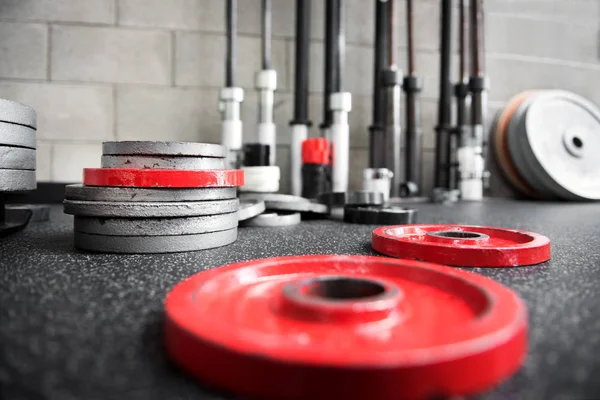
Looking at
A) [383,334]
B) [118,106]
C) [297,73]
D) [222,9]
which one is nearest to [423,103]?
[297,73]

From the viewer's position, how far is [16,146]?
80 cm

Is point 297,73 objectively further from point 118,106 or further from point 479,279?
point 479,279

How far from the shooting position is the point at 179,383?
0.95 feet

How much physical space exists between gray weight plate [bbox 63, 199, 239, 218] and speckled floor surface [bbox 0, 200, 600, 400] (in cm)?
6

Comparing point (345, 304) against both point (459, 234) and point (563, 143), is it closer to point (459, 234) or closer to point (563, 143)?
point (459, 234)

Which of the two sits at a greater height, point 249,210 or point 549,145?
point 549,145

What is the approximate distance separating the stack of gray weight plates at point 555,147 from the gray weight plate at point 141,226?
5.89 feet

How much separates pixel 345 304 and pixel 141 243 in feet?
1.48

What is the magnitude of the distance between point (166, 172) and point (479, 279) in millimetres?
460

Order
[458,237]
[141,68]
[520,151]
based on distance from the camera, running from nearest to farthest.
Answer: [458,237]
[141,68]
[520,151]

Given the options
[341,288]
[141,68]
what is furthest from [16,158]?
[141,68]

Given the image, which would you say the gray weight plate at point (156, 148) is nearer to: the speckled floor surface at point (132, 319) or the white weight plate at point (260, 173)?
the speckled floor surface at point (132, 319)

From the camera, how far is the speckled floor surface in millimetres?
282

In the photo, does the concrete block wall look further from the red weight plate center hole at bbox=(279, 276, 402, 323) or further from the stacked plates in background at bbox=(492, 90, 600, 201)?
the red weight plate center hole at bbox=(279, 276, 402, 323)
